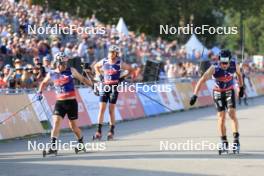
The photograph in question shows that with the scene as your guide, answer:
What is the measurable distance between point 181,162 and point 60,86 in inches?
120

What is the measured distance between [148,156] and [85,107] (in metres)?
8.08

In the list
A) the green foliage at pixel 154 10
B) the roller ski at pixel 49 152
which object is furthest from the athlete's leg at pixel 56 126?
the green foliage at pixel 154 10

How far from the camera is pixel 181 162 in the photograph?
41.8 feet

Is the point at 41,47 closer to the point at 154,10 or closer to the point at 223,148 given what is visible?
the point at 223,148

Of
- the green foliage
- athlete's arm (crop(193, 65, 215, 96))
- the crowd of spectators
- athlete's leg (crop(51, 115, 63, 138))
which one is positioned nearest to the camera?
athlete's arm (crop(193, 65, 215, 96))

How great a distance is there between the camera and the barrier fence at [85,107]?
59.7 feet

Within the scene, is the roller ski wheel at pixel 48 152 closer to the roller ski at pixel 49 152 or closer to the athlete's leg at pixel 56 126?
the roller ski at pixel 49 152

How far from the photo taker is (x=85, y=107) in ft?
70.7

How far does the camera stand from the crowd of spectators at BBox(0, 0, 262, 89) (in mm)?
22344

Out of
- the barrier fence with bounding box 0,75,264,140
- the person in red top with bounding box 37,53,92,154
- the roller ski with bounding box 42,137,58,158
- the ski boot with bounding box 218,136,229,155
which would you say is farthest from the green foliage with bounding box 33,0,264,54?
the ski boot with bounding box 218,136,229,155

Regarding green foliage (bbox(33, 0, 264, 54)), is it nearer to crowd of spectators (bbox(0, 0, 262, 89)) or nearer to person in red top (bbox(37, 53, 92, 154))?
crowd of spectators (bbox(0, 0, 262, 89))

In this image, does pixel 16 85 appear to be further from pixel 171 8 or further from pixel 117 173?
pixel 171 8

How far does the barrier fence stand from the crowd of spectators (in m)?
1.66

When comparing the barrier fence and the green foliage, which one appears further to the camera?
the green foliage
